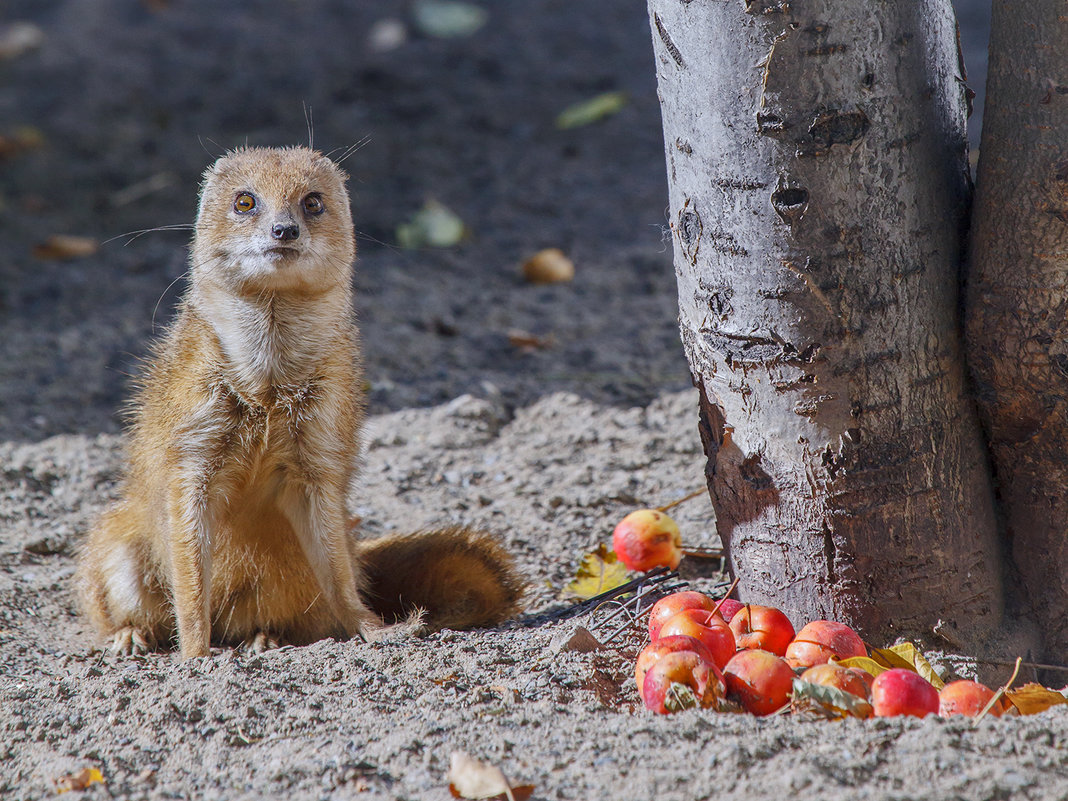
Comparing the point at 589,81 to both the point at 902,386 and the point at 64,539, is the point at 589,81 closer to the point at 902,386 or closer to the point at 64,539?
the point at 64,539

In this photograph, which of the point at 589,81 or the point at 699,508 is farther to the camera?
the point at 589,81

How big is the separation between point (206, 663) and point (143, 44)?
7305 millimetres

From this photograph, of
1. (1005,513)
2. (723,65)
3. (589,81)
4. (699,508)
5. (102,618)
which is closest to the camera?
(723,65)

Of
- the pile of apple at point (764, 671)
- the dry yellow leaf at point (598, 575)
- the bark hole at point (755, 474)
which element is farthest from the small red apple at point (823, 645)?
the dry yellow leaf at point (598, 575)

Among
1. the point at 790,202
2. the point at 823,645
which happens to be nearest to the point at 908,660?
the point at 823,645

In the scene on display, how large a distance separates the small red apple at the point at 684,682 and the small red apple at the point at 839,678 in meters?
0.19

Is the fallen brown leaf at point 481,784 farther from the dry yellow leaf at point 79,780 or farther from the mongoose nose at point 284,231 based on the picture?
the mongoose nose at point 284,231

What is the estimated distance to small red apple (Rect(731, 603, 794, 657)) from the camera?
8.90 ft

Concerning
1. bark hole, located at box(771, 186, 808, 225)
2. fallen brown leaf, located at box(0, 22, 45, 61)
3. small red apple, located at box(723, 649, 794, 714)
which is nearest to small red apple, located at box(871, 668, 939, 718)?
small red apple, located at box(723, 649, 794, 714)

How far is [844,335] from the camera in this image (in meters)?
2.55

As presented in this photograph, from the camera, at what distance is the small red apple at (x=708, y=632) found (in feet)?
8.54

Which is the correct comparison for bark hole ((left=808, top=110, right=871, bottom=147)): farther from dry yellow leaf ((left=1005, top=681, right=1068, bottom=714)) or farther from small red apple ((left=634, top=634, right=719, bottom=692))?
dry yellow leaf ((left=1005, top=681, right=1068, bottom=714))

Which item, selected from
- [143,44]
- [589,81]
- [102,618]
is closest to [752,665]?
[102,618]

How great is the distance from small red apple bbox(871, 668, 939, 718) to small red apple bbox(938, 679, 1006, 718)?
8 cm
